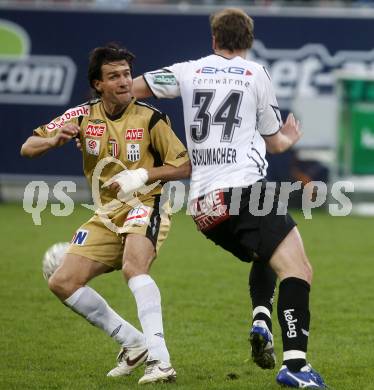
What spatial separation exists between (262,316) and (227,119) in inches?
52.0

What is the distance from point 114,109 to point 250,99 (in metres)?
0.96

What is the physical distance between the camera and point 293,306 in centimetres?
595

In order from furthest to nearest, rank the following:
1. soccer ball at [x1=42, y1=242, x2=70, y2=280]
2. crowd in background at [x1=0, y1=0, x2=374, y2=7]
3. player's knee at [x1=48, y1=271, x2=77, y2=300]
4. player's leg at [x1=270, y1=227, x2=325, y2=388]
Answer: crowd in background at [x1=0, y1=0, x2=374, y2=7], soccer ball at [x1=42, y1=242, x2=70, y2=280], player's knee at [x1=48, y1=271, x2=77, y2=300], player's leg at [x1=270, y1=227, x2=325, y2=388]

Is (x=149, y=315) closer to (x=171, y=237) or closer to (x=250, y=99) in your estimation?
(x=250, y=99)

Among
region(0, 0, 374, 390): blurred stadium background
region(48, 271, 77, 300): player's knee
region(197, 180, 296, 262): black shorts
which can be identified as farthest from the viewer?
region(0, 0, 374, 390): blurred stadium background

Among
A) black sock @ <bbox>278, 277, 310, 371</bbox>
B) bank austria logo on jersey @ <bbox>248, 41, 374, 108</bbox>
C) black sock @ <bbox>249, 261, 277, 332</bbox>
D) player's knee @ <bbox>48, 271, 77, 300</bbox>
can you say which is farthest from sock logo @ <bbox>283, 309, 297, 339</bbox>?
bank austria logo on jersey @ <bbox>248, 41, 374, 108</bbox>

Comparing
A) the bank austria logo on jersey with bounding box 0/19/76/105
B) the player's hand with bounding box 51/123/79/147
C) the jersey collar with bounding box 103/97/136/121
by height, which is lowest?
the player's hand with bounding box 51/123/79/147

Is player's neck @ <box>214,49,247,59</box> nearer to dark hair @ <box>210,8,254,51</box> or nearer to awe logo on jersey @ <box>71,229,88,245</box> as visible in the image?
dark hair @ <box>210,8,254,51</box>

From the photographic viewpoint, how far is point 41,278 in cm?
1103

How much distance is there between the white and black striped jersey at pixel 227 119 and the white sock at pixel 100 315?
0.93 meters

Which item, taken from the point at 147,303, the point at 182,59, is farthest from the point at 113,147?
the point at 182,59

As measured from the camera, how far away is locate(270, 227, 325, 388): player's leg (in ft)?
19.2

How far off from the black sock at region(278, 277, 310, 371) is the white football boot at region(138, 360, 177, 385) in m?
0.72

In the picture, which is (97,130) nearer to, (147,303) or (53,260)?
(53,260)
